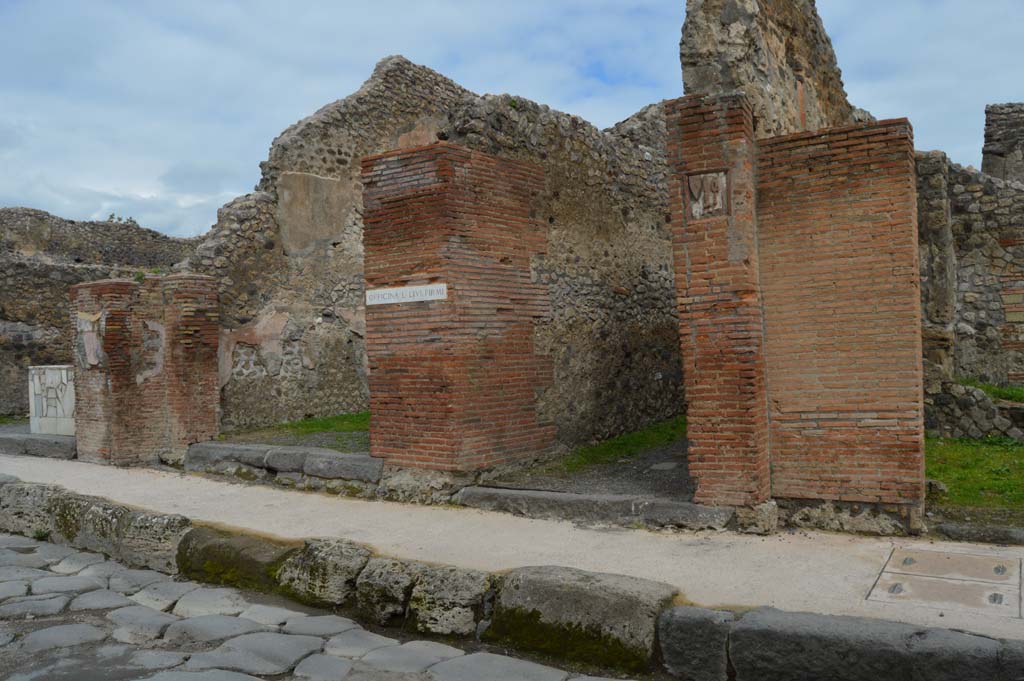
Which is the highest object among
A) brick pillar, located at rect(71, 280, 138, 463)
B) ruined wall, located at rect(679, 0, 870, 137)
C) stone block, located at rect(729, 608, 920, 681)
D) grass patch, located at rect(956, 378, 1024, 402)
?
ruined wall, located at rect(679, 0, 870, 137)

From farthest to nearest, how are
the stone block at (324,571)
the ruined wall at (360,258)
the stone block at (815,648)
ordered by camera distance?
1. the ruined wall at (360,258)
2. the stone block at (324,571)
3. the stone block at (815,648)

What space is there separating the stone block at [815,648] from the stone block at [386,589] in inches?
76.0

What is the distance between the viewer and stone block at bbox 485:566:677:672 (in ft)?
12.8

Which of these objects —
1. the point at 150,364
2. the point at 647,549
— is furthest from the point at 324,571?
the point at 150,364

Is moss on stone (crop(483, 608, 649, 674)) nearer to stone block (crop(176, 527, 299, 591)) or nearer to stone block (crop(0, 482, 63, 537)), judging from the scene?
stone block (crop(176, 527, 299, 591))

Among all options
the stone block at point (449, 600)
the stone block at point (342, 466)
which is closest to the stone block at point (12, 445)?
the stone block at point (342, 466)

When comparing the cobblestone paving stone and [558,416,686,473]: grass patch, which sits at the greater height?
[558,416,686,473]: grass patch

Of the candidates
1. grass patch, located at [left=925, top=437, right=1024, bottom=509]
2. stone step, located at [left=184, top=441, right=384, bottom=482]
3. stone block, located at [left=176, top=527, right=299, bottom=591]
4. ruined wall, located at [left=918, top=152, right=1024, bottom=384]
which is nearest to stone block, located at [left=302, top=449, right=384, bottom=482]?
stone step, located at [left=184, top=441, right=384, bottom=482]

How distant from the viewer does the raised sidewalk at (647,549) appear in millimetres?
3885

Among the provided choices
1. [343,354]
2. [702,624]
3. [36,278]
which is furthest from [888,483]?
[36,278]

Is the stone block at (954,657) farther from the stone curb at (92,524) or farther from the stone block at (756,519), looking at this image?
the stone curb at (92,524)

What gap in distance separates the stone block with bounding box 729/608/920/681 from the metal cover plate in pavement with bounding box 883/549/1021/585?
40.1 inches

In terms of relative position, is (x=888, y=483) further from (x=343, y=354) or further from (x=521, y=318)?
(x=343, y=354)

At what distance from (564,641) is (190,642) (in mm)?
2129
